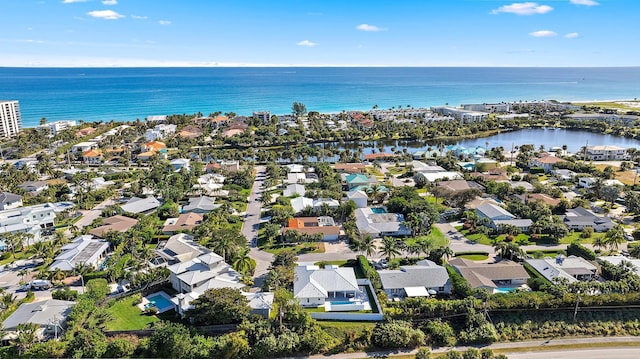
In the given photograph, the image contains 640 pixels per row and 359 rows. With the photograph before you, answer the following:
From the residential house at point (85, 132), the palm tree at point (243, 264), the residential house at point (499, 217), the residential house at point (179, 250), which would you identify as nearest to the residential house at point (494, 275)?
the residential house at point (499, 217)

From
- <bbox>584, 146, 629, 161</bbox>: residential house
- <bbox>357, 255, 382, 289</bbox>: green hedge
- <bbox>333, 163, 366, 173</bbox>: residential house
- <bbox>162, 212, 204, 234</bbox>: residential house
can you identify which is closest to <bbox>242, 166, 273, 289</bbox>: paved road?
<bbox>162, 212, 204, 234</bbox>: residential house

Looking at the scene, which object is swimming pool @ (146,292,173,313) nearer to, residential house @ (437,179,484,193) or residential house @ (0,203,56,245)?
residential house @ (0,203,56,245)

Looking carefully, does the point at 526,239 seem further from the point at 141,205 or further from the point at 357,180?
the point at 141,205

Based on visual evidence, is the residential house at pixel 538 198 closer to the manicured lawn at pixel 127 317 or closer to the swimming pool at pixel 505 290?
the swimming pool at pixel 505 290

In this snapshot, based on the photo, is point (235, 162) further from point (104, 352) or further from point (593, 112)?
point (593, 112)

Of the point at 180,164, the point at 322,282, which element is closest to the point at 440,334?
the point at 322,282

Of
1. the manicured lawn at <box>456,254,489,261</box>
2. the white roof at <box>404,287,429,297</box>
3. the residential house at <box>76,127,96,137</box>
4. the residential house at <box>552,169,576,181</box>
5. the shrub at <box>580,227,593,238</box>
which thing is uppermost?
the residential house at <box>76,127,96,137</box>
